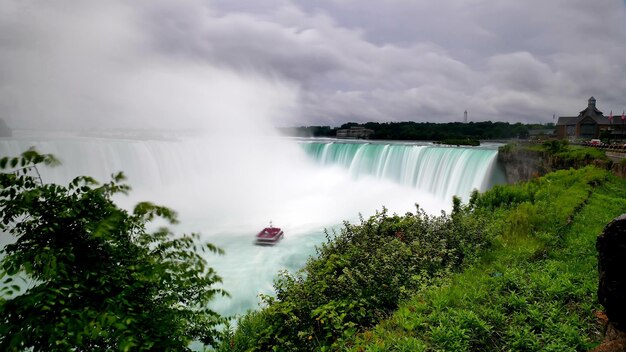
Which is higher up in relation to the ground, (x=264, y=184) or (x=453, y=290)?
(x=453, y=290)

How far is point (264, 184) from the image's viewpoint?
41.2m

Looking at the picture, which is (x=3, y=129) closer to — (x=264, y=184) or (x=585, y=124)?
(x=264, y=184)

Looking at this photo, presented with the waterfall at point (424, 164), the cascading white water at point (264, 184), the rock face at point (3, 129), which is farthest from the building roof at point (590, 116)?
the rock face at point (3, 129)

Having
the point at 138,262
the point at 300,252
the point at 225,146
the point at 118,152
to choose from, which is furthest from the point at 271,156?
the point at 138,262

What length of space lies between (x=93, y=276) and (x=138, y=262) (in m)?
0.60

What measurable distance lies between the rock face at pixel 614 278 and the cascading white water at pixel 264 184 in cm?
1134

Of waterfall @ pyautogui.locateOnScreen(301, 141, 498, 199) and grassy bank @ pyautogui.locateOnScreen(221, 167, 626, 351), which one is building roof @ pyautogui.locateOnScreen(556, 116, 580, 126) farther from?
grassy bank @ pyautogui.locateOnScreen(221, 167, 626, 351)

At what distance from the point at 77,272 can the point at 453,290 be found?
17.2 feet

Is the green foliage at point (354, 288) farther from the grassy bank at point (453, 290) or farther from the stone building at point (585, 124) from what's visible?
the stone building at point (585, 124)

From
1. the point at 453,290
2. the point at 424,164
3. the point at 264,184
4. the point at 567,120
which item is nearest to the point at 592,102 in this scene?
the point at 567,120

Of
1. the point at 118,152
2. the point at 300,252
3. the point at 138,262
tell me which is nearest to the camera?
the point at 138,262

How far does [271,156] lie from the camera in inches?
1884

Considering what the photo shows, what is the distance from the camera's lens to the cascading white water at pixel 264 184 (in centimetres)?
1834

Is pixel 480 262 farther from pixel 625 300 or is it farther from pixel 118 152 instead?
pixel 118 152
